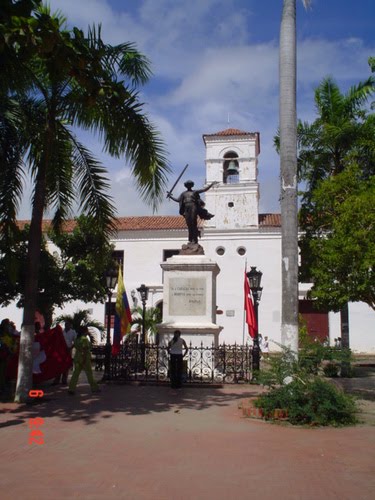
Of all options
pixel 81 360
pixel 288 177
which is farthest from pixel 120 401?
pixel 288 177

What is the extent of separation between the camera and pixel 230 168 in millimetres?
35000

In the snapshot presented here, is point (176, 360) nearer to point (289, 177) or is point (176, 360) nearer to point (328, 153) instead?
point (289, 177)

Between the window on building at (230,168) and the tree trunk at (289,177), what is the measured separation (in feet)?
83.8

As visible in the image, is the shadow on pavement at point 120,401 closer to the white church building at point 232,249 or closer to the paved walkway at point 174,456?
the paved walkway at point 174,456

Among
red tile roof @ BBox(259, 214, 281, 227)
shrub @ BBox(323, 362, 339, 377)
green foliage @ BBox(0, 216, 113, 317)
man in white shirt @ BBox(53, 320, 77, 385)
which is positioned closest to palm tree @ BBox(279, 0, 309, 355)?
man in white shirt @ BBox(53, 320, 77, 385)

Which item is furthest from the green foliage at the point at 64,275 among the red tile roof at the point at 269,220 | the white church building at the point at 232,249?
the red tile roof at the point at 269,220

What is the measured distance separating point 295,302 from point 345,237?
190 inches

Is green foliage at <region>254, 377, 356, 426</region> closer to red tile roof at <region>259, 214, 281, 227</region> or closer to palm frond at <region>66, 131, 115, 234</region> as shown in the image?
palm frond at <region>66, 131, 115, 234</region>

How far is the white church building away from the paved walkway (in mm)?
24476

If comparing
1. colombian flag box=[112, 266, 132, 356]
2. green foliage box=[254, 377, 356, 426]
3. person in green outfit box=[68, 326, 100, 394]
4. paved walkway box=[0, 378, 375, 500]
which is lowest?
paved walkway box=[0, 378, 375, 500]

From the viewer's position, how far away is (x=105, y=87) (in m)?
7.94

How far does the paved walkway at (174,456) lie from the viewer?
4.77m

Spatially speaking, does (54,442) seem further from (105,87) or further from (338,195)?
(338,195)

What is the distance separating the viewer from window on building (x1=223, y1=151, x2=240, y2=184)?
115 ft
